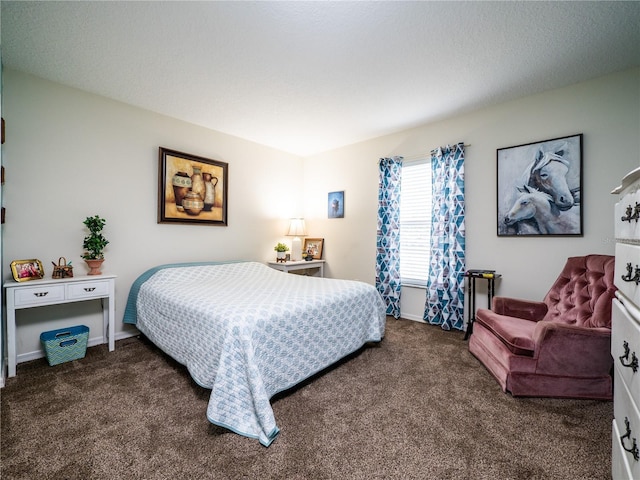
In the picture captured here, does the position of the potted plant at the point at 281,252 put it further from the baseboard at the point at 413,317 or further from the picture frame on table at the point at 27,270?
the picture frame on table at the point at 27,270

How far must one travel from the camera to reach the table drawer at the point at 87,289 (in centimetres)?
244

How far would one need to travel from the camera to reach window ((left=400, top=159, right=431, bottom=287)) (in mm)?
3672

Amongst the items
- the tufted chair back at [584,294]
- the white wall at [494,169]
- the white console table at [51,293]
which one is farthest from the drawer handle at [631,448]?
the white console table at [51,293]

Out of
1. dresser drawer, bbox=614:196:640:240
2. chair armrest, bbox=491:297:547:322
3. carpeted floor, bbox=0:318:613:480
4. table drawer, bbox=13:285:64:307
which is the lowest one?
carpeted floor, bbox=0:318:613:480

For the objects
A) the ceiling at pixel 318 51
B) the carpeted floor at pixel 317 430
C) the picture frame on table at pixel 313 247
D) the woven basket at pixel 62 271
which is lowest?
the carpeted floor at pixel 317 430

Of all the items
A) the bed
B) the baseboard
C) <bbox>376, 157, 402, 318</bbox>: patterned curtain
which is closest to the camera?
the bed

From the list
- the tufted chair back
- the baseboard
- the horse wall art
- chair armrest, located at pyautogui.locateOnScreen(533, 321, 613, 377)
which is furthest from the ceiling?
the baseboard

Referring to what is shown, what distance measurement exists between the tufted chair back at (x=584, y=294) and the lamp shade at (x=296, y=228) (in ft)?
10.6

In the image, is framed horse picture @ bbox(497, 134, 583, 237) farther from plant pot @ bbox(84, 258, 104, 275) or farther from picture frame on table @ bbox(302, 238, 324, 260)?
plant pot @ bbox(84, 258, 104, 275)

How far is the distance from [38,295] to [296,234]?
3.05m

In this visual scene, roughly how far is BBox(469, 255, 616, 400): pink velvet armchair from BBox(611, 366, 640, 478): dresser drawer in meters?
0.77

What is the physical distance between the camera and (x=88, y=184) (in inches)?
111

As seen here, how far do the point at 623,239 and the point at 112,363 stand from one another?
3.45 meters

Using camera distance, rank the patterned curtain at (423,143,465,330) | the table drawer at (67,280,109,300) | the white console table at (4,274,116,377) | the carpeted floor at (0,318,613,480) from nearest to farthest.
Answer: the carpeted floor at (0,318,613,480) < the white console table at (4,274,116,377) < the table drawer at (67,280,109,300) < the patterned curtain at (423,143,465,330)
